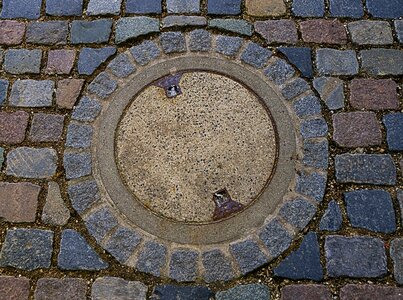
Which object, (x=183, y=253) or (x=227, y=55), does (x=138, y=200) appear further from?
(x=227, y=55)

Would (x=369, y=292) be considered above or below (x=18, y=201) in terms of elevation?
below

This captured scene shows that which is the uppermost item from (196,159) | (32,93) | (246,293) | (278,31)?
(278,31)

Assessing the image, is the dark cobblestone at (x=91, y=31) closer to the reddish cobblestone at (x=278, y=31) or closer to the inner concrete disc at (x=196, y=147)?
the inner concrete disc at (x=196, y=147)

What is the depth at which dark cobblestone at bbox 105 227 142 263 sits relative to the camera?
9.77ft

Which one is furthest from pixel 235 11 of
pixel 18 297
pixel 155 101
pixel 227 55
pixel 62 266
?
pixel 18 297

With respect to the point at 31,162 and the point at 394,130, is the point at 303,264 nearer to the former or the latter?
the point at 394,130

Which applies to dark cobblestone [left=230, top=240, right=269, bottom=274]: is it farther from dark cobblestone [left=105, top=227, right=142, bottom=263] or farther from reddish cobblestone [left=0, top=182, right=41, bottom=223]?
reddish cobblestone [left=0, top=182, right=41, bottom=223]

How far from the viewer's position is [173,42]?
374 centimetres

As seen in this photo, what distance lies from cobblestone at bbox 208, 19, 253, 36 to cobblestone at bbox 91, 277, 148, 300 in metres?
1.94

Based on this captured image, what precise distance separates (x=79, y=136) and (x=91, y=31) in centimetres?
89

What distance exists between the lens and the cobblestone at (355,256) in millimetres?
2908

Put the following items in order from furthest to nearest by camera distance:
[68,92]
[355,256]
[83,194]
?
[68,92], [83,194], [355,256]

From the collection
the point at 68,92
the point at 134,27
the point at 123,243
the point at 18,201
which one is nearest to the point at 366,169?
the point at 123,243

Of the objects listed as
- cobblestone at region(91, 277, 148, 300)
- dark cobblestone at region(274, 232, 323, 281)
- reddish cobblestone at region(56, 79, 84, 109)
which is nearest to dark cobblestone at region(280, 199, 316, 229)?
dark cobblestone at region(274, 232, 323, 281)
